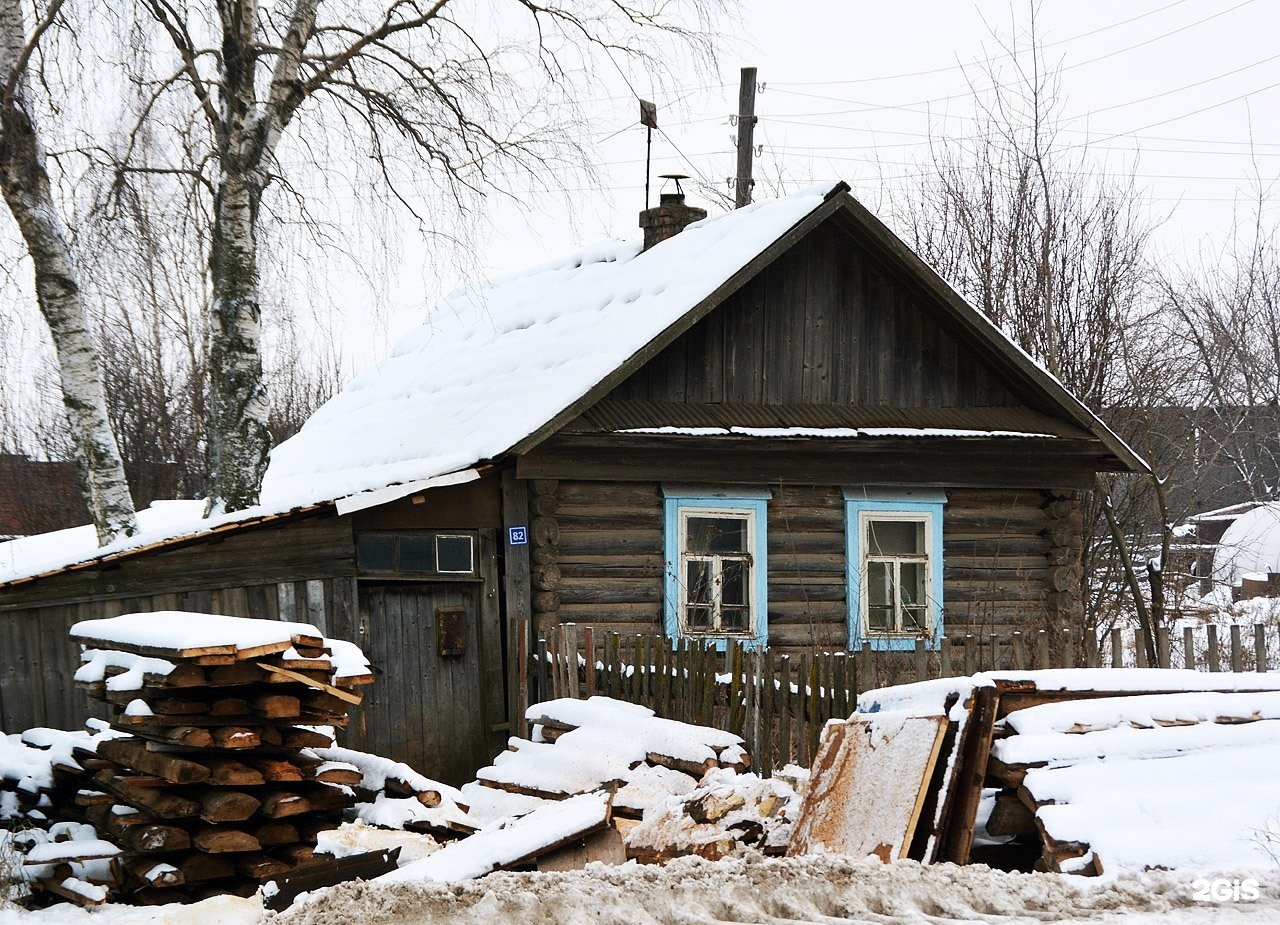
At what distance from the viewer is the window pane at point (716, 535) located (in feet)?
43.9

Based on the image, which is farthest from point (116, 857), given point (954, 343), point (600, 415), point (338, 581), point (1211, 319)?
point (1211, 319)

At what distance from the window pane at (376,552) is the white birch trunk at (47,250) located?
2.45 meters

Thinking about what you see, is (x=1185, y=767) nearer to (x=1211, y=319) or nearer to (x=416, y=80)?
(x=416, y=80)

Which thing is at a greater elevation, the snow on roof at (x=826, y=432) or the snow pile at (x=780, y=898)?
the snow on roof at (x=826, y=432)

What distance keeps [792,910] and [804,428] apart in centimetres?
888

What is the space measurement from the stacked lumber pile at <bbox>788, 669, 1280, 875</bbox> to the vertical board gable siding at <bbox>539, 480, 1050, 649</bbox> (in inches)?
252

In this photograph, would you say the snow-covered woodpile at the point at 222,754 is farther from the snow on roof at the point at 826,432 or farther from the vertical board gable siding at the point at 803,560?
the snow on roof at the point at 826,432

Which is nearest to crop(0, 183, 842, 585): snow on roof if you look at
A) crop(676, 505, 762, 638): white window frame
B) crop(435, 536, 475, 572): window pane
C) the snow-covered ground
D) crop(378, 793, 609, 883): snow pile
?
crop(435, 536, 475, 572): window pane

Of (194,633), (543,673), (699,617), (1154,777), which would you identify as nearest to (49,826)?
(194,633)

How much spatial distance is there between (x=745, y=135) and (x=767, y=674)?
16.4m

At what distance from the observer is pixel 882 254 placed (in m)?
13.8

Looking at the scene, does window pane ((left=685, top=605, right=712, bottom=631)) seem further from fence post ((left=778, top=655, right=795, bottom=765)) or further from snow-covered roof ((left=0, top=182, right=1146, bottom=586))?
fence post ((left=778, top=655, right=795, bottom=765))

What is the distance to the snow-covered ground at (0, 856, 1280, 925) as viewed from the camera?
4.61 meters

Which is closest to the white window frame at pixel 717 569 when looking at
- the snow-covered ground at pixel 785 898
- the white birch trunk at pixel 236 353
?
the white birch trunk at pixel 236 353
